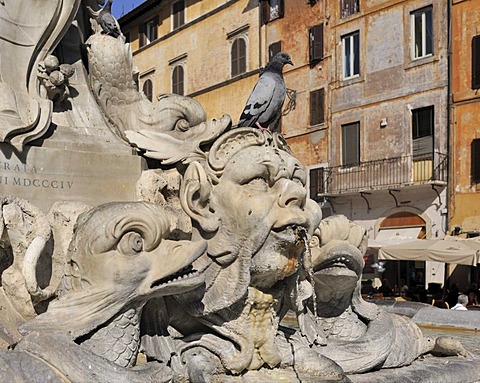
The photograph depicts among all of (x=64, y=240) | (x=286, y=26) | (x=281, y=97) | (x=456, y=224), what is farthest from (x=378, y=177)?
(x=64, y=240)

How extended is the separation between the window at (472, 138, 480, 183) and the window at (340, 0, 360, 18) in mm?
6709

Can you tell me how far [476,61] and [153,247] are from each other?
798 inches

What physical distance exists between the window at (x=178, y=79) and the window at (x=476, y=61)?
48.8ft

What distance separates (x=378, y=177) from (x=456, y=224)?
10.3 ft

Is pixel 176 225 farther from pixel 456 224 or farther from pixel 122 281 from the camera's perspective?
pixel 456 224

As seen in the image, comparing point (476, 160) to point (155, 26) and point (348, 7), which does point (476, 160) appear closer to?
point (348, 7)

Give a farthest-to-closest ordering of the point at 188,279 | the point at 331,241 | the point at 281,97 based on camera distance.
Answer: the point at 281,97, the point at 331,241, the point at 188,279

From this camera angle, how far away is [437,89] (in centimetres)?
2294

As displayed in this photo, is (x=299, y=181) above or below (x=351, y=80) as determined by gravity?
below

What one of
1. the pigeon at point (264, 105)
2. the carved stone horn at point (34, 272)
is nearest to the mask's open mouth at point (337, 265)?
the pigeon at point (264, 105)

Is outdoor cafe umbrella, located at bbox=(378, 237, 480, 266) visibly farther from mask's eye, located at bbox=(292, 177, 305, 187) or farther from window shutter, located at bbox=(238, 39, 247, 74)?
window shutter, located at bbox=(238, 39, 247, 74)

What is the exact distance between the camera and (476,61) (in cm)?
2175

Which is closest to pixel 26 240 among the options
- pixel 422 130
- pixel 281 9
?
pixel 422 130

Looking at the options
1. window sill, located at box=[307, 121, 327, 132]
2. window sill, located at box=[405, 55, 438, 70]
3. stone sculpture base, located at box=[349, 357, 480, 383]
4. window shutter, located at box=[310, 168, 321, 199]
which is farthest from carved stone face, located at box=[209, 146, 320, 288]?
window sill, located at box=[307, 121, 327, 132]
